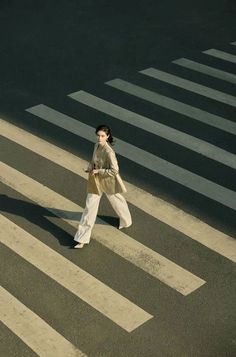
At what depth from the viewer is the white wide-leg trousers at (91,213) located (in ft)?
28.1

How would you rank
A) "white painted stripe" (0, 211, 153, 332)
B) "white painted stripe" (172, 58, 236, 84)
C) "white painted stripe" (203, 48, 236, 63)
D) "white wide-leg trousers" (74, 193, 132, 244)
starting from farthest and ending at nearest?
"white painted stripe" (203, 48, 236, 63) → "white painted stripe" (172, 58, 236, 84) → "white wide-leg trousers" (74, 193, 132, 244) → "white painted stripe" (0, 211, 153, 332)

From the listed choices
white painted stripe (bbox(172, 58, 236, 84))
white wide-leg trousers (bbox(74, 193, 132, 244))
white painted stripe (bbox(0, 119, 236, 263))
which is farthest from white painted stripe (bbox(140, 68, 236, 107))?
white wide-leg trousers (bbox(74, 193, 132, 244))

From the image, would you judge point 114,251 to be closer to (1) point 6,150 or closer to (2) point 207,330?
(2) point 207,330

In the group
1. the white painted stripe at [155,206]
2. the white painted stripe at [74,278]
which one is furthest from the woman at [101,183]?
the white painted stripe at [155,206]

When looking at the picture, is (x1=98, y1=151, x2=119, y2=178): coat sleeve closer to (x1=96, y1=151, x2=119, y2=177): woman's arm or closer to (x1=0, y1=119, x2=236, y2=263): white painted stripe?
(x1=96, y1=151, x2=119, y2=177): woman's arm

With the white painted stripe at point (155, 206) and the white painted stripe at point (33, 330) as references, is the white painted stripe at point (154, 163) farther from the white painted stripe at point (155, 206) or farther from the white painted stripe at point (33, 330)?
the white painted stripe at point (33, 330)

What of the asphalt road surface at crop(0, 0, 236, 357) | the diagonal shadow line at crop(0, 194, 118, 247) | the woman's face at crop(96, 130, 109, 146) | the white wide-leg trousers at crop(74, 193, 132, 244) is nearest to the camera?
the asphalt road surface at crop(0, 0, 236, 357)

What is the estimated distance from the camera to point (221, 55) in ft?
49.8

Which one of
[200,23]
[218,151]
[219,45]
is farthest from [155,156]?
[200,23]

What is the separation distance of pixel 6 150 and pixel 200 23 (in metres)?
8.27

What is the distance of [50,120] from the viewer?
490 inches

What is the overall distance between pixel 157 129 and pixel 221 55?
430 centimetres

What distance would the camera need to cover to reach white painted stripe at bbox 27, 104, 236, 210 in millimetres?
9922

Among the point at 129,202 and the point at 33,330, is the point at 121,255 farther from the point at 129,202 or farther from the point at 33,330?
the point at 33,330
